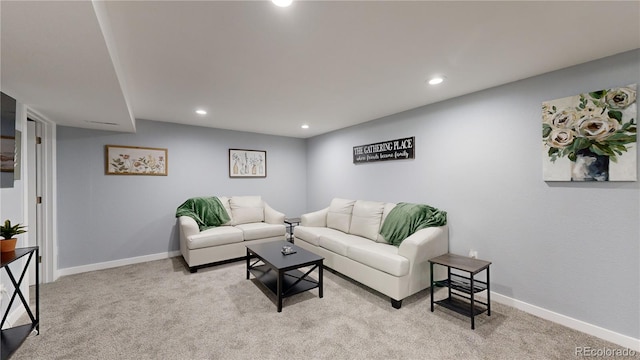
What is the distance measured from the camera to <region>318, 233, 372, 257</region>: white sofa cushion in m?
3.30

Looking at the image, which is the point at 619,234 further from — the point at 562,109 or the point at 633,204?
the point at 562,109

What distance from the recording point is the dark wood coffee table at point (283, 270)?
104 inches

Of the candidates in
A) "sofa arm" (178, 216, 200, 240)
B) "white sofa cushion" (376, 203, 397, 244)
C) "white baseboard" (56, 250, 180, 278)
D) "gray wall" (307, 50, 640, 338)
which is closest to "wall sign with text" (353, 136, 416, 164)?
"gray wall" (307, 50, 640, 338)

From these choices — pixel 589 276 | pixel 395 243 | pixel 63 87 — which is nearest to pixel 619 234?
pixel 589 276

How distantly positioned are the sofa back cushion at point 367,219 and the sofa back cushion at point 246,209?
6.01 ft

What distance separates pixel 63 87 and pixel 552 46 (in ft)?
12.8

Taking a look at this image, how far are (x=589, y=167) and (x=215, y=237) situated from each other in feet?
14.0

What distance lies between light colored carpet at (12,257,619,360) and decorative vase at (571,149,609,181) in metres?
1.34

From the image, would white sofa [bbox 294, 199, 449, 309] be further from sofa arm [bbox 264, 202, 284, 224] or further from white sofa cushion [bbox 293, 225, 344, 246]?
sofa arm [bbox 264, 202, 284, 224]

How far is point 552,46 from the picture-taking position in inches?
75.7

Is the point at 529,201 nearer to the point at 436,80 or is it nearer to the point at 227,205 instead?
the point at 436,80

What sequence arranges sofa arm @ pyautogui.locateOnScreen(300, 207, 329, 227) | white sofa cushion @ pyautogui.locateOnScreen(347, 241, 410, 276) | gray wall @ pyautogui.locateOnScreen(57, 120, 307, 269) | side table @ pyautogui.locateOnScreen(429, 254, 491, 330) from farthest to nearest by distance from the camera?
sofa arm @ pyautogui.locateOnScreen(300, 207, 329, 227), gray wall @ pyautogui.locateOnScreen(57, 120, 307, 269), white sofa cushion @ pyautogui.locateOnScreen(347, 241, 410, 276), side table @ pyautogui.locateOnScreen(429, 254, 491, 330)

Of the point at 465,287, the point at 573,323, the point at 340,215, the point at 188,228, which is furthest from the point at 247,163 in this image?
the point at 573,323

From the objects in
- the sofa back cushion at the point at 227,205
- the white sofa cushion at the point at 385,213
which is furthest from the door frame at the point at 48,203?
the white sofa cushion at the point at 385,213
